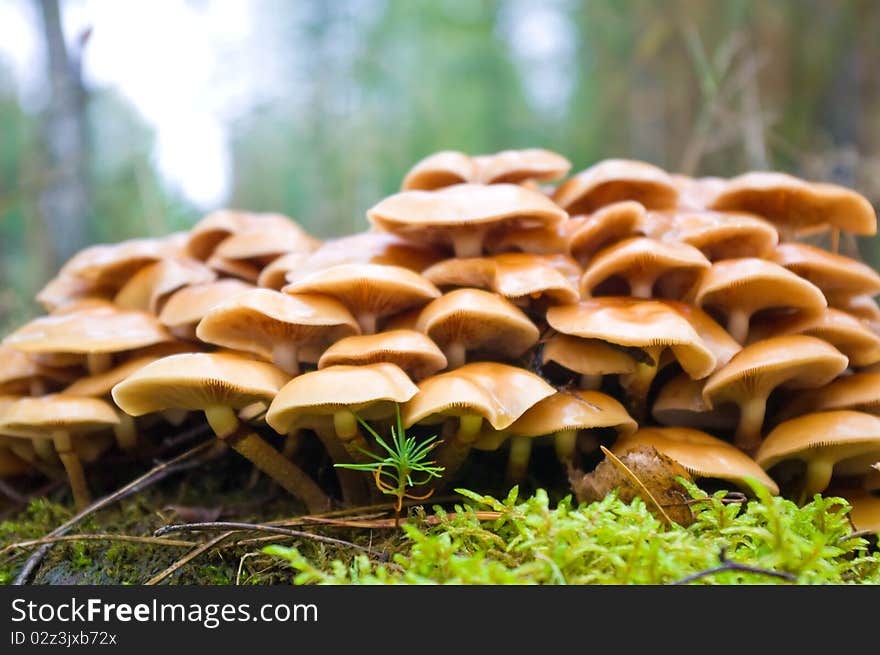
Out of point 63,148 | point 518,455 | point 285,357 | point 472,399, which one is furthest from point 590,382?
point 63,148

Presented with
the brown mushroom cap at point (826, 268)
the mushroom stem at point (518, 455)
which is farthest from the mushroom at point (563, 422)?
the brown mushroom cap at point (826, 268)

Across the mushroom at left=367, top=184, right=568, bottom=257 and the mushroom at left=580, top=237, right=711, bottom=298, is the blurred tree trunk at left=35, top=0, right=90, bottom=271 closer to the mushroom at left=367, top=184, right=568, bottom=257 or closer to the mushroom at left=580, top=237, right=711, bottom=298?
the mushroom at left=367, top=184, right=568, bottom=257

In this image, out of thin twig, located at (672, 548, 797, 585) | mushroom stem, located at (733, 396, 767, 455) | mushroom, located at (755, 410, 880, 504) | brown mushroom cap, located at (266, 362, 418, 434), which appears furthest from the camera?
mushroom stem, located at (733, 396, 767, 455)

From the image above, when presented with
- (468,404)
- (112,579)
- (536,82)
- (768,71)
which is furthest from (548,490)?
(536,82)

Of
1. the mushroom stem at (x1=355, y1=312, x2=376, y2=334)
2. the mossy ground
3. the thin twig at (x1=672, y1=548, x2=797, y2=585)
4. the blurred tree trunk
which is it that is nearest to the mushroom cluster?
the mushroom stem at (x1=355, y1=312, x2=376, y2=334)

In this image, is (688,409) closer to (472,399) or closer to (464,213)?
(472,399)

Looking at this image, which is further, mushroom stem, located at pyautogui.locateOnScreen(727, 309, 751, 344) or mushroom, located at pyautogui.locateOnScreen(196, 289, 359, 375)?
mushroom stem, located at pyautogui.locateOnScreen(727, 309, 751, 344)

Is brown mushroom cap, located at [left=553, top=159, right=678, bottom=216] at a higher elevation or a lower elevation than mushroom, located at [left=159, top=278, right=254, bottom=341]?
higher
